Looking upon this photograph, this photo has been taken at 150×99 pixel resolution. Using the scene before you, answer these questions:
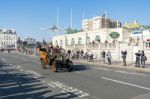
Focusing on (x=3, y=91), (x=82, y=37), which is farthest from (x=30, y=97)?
(x=82, y=37)

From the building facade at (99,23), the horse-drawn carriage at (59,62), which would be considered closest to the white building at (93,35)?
the building facade at (99,23)

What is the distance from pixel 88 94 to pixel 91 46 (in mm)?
41863

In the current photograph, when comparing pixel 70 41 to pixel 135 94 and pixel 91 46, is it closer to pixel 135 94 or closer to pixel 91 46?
pixel 91 46

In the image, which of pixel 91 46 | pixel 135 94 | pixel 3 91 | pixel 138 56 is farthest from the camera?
pixel 91 46

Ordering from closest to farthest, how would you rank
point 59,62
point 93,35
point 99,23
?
point 59,62 < point 93,35 < point 99,23

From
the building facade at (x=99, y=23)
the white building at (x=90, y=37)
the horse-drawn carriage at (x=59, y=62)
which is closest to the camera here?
the horse-drawn carriage at (x=59, y=62)

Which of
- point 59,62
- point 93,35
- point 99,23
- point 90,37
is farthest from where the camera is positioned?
point 99,23

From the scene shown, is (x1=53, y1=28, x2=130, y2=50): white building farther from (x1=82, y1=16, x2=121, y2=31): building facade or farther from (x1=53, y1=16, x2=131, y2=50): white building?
(x1=82, y1=16, x2=121, y2=31): building facade

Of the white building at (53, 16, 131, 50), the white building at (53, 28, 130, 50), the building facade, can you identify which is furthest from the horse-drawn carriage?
the building facade

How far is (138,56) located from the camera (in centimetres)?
3141

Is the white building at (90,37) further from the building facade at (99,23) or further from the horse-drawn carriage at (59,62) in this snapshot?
the horse-drawn carriage at (59,62)

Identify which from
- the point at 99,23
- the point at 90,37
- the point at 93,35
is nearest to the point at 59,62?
the point at 93,35

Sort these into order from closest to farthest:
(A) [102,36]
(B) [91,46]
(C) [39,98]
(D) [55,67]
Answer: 1. (C) [39,98]
2. (D) [55,67]
3. (B) [91,46]
4. (A) [102,36]

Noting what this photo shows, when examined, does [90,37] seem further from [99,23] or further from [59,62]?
[59,62]
